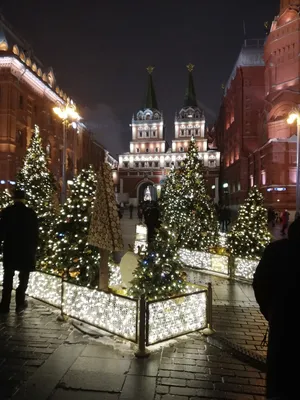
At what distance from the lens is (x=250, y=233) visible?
36.8ft

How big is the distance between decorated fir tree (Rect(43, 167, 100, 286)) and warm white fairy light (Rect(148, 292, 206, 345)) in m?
2.72

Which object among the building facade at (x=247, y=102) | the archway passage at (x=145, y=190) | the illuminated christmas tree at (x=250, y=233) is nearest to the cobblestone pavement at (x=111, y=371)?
the illuminated christmas tree at (x=250, y=233)

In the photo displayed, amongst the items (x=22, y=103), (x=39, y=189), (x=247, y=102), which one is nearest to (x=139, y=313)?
(x=39, y=189)

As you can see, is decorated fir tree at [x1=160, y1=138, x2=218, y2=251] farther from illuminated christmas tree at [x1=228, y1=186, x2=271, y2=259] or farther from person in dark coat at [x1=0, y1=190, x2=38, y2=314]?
person in dark coat at [x1=0, y1=190, x2=38, y2=314]

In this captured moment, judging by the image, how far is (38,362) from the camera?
456 centimetres

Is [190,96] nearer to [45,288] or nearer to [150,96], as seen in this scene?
[150,96]

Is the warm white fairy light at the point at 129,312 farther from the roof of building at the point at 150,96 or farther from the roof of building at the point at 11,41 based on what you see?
the roof of building at the point at 150,96

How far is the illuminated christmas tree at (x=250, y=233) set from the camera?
1112cm

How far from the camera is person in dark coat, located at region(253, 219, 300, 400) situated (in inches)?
91.3

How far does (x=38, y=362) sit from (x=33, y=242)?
2606 millimetres

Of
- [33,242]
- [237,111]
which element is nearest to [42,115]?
[237,111]

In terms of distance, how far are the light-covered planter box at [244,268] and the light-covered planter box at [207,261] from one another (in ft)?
1.19

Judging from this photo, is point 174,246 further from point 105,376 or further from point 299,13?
point 299,13

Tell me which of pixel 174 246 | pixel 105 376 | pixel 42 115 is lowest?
pixel 105 376
